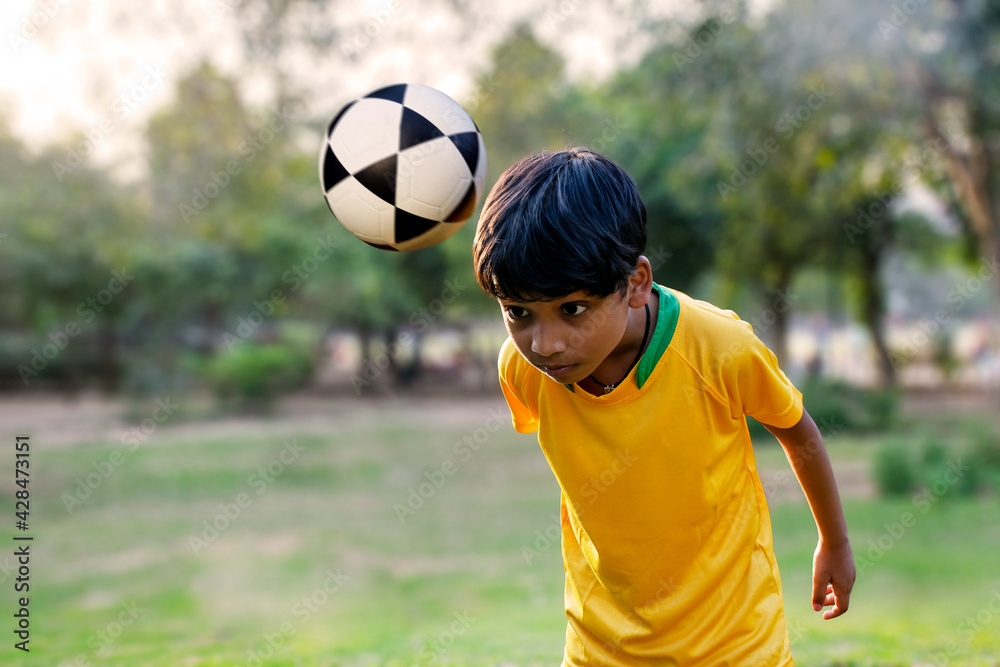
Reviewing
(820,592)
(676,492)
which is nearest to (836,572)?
(820,592)

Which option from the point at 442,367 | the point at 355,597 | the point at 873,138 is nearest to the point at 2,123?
the point at 355,597

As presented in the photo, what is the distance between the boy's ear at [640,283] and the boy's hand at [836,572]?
846mm

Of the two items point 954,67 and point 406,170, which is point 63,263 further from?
point 406,170

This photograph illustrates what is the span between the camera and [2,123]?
12.6 meters

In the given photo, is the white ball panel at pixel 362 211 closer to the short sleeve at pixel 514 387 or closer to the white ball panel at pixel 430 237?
the white ball panel at pixel 430 237

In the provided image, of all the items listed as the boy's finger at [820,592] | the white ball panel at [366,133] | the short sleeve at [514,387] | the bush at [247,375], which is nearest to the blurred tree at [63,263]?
the bush at [247,375]

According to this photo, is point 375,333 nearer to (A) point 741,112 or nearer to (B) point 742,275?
(B) point 742,275

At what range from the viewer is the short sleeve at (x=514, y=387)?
7.17 feet

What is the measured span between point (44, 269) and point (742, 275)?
16.3m

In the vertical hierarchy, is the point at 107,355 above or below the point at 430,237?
below

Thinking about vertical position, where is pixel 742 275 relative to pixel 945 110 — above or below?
below

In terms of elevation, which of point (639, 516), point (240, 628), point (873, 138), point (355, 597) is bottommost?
point (355, 597)

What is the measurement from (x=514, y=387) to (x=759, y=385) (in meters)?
0.63

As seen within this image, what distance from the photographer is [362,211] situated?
8.93ft
